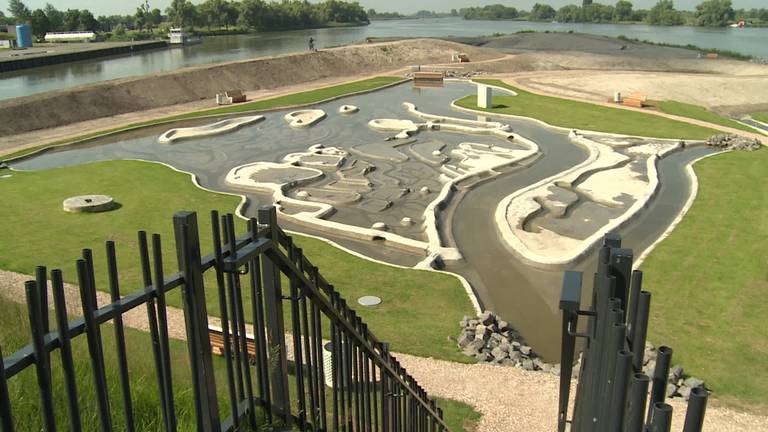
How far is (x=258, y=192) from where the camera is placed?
23.9 meters

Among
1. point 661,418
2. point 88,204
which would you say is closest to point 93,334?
point 661,418

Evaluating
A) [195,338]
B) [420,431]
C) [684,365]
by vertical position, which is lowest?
[684,365]

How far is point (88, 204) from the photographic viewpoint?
20.5 metres

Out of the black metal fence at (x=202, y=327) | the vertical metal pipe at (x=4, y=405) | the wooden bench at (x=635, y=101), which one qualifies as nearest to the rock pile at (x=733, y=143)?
the wooden bench at (x=635, y=101)

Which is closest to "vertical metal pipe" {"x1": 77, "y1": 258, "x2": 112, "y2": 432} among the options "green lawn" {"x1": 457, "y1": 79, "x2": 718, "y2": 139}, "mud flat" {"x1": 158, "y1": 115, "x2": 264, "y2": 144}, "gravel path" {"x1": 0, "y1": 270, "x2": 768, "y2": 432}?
"gravel path" {"x1": 0, "y1": 270, "x2": 768, "y2": 432}

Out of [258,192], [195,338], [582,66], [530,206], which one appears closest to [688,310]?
[530,206]

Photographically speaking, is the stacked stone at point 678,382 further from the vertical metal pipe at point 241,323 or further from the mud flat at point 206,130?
the mud flat at point 206,130

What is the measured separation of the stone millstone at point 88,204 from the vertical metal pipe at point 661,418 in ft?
69.3

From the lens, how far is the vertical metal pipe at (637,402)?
90.5 inches

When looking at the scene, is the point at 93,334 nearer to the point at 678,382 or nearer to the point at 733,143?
the point at 678,382

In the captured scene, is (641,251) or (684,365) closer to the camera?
(684,365)

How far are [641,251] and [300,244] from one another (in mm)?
9745

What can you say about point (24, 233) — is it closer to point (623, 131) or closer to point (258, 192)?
point (258, 192)

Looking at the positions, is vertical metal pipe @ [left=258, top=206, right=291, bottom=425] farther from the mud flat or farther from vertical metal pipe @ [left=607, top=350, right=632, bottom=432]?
the mud flat
